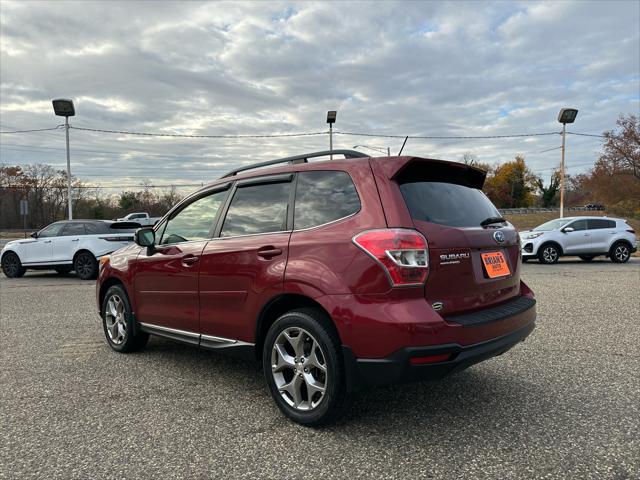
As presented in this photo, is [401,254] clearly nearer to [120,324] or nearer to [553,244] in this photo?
[120,324]

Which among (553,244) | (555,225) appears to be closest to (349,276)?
(553,244)

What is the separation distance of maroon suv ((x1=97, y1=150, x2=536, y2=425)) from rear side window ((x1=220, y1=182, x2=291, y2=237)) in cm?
1

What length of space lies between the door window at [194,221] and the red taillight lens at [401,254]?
1.72 meters

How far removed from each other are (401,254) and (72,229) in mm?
12242

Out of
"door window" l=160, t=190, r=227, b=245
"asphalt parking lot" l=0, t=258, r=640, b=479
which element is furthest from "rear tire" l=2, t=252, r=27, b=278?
"door window" l=160, t=190, r=227, b=245

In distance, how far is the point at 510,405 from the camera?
3469mm

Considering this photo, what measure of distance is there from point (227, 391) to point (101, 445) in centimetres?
110

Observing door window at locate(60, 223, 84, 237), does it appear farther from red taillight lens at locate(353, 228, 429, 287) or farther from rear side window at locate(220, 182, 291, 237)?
red taillight lens at locate(353, 228, 429, 287)

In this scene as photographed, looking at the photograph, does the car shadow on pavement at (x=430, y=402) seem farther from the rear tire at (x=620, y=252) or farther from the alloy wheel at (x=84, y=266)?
the rear tire at (x=620, y=252)

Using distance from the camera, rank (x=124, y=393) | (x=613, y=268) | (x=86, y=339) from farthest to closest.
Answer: (x=613, y=268) < (x=86, y=339) < (x=124, y=393)

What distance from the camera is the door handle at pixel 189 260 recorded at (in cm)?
397

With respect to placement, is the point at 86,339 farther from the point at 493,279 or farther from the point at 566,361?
the point at 566,361

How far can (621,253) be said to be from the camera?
15.7 metres

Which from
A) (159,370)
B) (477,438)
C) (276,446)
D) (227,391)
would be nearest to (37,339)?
(159,370)
